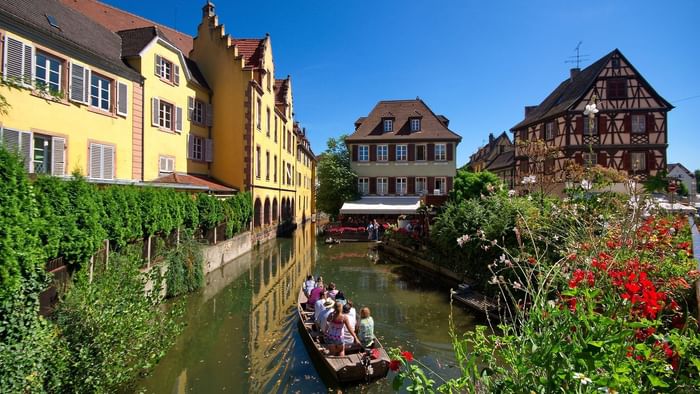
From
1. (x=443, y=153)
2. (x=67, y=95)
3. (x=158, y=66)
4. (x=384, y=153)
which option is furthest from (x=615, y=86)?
(x=67, y=95)

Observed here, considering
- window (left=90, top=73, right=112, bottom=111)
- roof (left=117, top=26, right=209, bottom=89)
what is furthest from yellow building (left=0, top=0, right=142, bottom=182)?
roof (left=117, top=26, right=209, bottom=89)

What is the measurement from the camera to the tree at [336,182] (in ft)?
103

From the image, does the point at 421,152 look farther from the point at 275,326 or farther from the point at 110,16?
the point at 275,326

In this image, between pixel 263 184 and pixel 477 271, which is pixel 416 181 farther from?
pixel 477 271

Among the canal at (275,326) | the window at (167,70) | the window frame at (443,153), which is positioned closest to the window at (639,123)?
the window frame at (443,153)

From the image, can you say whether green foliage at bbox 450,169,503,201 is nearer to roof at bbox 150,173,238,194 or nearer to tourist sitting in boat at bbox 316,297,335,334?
tourist sitting in boat at bbox 316,297,335,334

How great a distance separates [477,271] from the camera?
1368cm

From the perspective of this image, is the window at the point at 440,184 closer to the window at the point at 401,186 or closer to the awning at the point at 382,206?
the awning at the point at 382,206

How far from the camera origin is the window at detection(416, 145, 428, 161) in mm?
30797

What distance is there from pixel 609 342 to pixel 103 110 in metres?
18.1

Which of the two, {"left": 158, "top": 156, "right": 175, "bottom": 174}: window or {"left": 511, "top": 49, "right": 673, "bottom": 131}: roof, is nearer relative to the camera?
{"left": 158, "top": 156, "right": 175, "bottom": 174}: window

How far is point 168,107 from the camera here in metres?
19.8

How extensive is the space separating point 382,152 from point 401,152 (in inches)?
62.2

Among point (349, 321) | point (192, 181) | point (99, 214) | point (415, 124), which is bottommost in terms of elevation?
point (349, 321)
